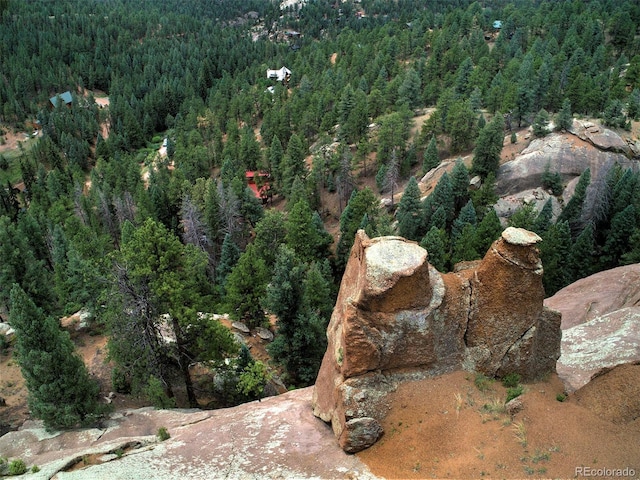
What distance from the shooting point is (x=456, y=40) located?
4577 inches

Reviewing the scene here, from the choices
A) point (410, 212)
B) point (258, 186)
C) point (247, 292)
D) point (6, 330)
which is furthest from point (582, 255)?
point (6, 330)

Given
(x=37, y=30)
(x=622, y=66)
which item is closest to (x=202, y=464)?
(x=622, y=66)

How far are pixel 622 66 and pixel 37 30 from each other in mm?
217954

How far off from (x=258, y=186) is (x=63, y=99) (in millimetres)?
103129

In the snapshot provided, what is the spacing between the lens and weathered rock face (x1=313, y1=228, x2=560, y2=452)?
17156 millimetres

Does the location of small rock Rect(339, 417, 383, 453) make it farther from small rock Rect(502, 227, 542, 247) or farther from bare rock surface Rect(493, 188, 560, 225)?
bare rock surface Rect(493, 188, 560, 225)

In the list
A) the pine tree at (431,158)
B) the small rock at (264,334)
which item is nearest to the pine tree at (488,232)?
the small rock at (264,334)

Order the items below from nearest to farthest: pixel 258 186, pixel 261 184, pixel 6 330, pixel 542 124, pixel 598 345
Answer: pixel 598 345 → pixel 6 330 → pixel 542 124 → pixel 261 184 → pixel 258 186

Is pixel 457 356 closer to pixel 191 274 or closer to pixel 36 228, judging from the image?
pixel 191 274

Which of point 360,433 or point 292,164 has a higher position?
point 360,433

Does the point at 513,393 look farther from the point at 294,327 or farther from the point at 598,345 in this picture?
the point at 294,327

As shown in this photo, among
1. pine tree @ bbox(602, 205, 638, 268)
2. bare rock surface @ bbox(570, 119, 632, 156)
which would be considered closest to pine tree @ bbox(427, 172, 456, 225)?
pine tree @ bbox(602, 205, 638, 268)

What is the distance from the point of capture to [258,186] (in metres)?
86.3

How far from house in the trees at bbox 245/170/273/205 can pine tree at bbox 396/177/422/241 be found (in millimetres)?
33874
